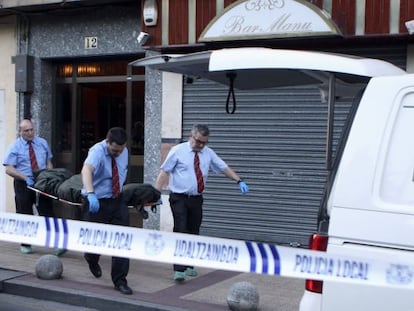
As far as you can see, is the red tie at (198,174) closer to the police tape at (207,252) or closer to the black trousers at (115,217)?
the black trousers at (115,217)

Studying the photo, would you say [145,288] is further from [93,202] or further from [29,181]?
[29,181]

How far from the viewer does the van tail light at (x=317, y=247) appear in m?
3.27

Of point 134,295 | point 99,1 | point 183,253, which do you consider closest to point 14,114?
point 99,1

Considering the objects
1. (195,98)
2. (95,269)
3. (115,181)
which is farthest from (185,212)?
(195,98)

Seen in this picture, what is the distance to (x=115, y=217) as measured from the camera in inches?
269

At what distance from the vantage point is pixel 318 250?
3.30 metres

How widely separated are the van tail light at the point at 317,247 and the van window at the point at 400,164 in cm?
40

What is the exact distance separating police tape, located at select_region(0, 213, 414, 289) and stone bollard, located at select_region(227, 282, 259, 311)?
2.00 meters

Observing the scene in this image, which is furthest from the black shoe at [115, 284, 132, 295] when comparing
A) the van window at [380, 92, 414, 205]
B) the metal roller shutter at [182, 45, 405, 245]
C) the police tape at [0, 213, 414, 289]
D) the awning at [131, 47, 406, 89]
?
the van window at [380, 92, 414, 205]

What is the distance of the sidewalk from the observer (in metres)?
6.32

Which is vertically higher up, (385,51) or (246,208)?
(385,51)

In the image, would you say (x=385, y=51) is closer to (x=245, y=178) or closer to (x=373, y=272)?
(x=245, y=178)

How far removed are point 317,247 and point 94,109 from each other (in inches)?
337

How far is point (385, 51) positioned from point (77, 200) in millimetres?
4752
